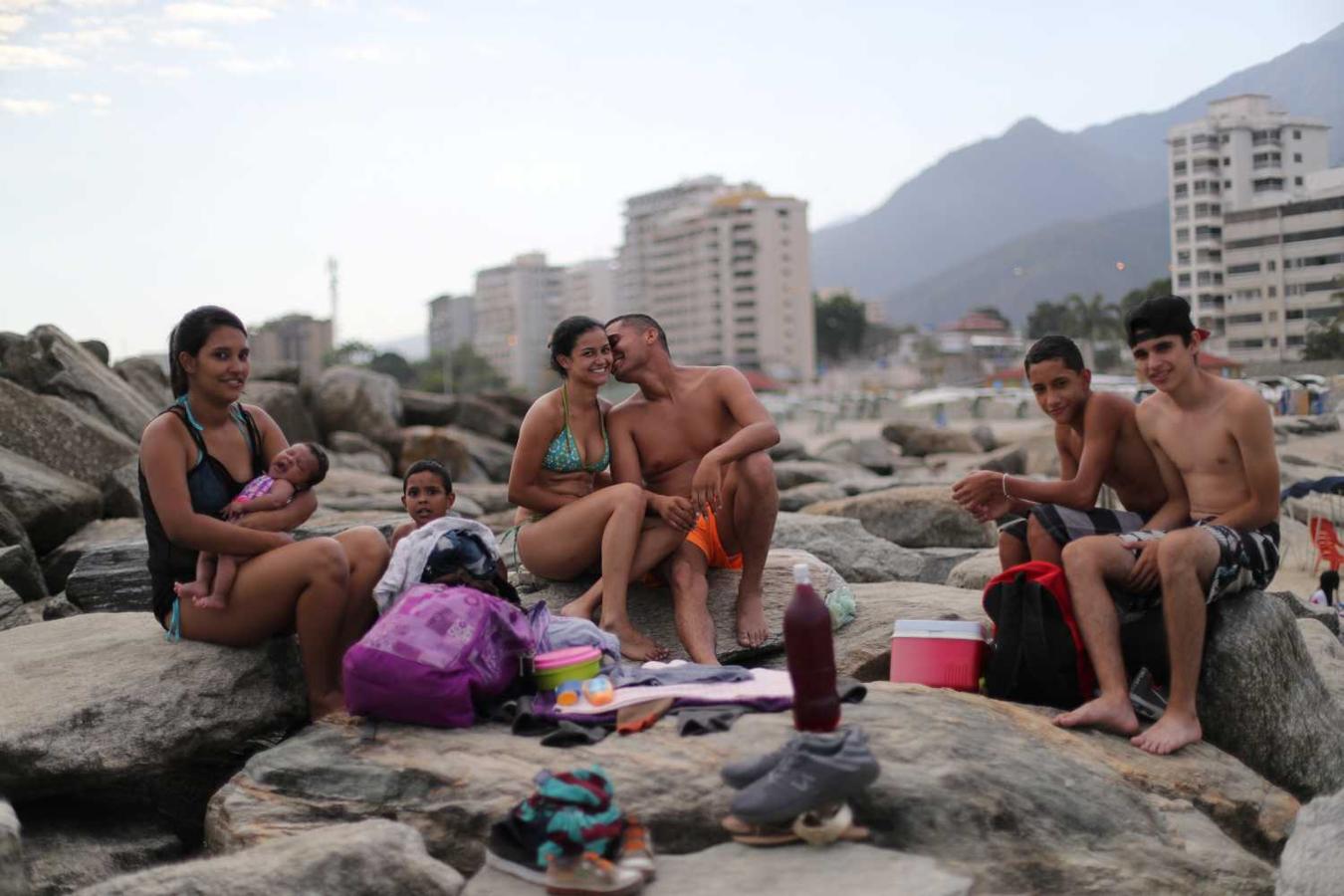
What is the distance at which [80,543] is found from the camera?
34.8ft

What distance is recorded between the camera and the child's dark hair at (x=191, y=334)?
5473mm

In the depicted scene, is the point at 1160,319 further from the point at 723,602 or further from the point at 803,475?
the point at 803,475

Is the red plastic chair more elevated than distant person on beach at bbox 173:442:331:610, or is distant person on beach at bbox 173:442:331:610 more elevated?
distant person on beach at bbox 173:442:331:610

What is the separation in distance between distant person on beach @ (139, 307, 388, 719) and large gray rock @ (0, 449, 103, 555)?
5.74 m

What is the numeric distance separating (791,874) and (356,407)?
22432 millimetres

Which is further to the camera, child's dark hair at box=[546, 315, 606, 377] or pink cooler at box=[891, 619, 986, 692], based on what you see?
child's dark hair at box=[546, 315, 606, 377]

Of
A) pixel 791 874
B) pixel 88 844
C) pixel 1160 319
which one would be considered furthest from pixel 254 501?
pixel 1160 319

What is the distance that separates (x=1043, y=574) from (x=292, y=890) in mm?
3256

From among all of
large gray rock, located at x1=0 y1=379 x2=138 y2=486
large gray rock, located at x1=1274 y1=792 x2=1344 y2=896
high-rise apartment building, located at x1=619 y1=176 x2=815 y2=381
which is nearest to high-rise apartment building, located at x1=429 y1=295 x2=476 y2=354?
high-rise apartment building, located at x1=619 y1=176 x2=815 y2=381

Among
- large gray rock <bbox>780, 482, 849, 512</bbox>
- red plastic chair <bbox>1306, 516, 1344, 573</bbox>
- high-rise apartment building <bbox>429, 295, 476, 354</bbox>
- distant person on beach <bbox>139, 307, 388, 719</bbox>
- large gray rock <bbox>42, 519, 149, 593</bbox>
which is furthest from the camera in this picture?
high-rise apartment building <bbox>429, 295, 476, 354</bbox>

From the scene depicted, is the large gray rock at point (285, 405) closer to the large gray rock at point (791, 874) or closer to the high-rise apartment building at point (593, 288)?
the large gray rock at point (791, 874)

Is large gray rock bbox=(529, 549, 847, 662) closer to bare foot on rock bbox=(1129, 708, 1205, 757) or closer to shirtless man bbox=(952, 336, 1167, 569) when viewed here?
shirtless man bbox=(952, 336, 1167, 569)

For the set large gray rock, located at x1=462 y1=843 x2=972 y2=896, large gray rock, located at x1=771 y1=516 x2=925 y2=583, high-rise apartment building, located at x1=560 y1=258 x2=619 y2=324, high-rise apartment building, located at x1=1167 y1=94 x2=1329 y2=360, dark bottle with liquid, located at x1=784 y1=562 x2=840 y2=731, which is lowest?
large gray rock, located at x1=462 y1=843 x2=972 y2=896

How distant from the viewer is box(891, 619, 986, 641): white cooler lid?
5.70m
